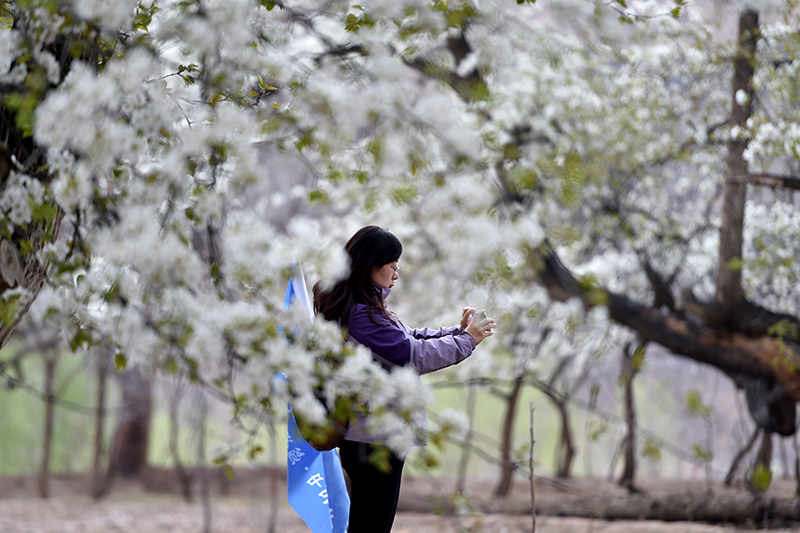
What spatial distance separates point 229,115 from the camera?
137 cm

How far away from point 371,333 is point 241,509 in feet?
22.9

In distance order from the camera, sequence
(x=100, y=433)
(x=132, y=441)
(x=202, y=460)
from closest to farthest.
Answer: (x=202, y=460)
(x=100, y=433)
(x=132, y=441)

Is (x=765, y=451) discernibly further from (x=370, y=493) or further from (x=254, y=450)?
(x=254, y=450)

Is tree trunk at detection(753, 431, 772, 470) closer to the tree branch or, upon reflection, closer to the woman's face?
the tree branch

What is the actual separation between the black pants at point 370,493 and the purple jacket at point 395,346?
84 mm

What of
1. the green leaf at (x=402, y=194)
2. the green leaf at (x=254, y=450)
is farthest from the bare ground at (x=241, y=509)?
the green leaf at (x=402, y=194)

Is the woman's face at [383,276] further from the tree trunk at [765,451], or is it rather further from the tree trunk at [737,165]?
the tree trunk at [765,451]

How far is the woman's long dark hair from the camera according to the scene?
2137 mm

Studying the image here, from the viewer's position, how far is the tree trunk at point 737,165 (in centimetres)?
461

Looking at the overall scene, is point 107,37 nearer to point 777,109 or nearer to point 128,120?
point 128,120

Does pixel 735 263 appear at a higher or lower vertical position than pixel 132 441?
higher

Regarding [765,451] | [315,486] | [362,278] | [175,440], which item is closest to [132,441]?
[175,440]

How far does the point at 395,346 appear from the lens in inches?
80.0

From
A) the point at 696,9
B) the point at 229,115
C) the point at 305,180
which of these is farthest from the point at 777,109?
the point at 305,180
